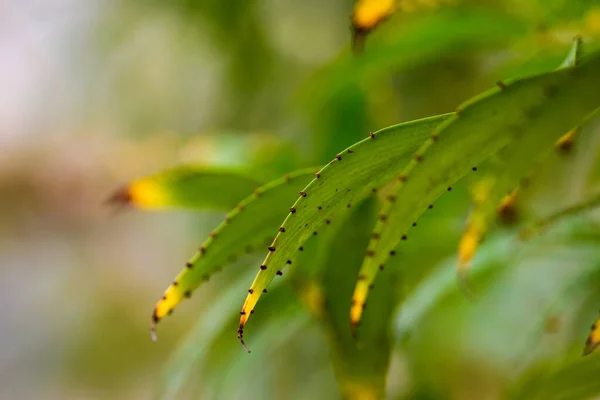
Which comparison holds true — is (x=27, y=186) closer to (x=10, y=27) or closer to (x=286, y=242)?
(x=10, y=27)

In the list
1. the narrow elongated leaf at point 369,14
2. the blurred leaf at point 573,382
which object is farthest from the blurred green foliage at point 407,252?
the narrow elongated leaf at point 369,14

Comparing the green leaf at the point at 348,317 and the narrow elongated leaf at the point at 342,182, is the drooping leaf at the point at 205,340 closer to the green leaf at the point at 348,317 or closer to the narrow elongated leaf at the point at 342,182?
the green leaf at the point at 348,317

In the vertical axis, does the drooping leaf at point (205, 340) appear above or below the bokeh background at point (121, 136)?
below

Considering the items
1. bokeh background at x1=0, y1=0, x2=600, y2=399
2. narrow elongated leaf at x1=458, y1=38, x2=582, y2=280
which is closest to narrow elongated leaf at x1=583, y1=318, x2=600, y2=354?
narrow elongated leaf at x1=458, y1=38, x2=582, y2=280

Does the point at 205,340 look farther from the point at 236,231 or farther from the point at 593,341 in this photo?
the point at 593,341

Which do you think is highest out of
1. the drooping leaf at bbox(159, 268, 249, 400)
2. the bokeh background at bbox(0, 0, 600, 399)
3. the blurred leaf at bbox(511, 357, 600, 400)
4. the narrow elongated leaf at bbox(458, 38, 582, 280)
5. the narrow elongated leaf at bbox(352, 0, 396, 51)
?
the bokeh background at bbox(0, 0, 600, 399)

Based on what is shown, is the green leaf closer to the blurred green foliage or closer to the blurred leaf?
the blurred green foliage

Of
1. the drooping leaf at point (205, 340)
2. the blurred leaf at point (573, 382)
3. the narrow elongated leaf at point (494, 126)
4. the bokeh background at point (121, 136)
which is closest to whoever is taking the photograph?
the narrow elongated leaf at point (494, 126)
